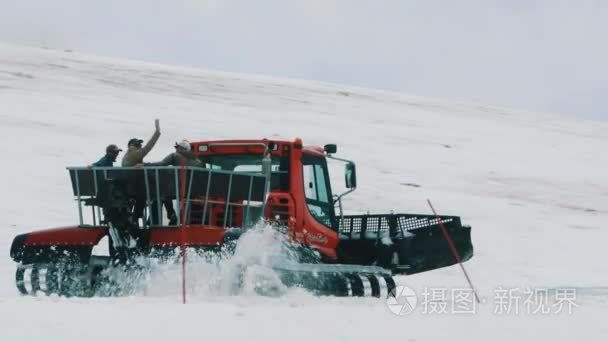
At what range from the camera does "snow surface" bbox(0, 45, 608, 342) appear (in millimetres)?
6898

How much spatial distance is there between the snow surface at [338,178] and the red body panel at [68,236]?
36.3 inches

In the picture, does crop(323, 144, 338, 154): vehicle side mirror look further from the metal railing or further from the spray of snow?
the spray of snow

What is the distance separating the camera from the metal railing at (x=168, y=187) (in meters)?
9.02

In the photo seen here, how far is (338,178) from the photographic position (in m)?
21.8

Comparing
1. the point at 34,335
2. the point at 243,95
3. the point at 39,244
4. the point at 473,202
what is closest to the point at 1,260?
the point at 39,244

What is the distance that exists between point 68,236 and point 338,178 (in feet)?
42.0

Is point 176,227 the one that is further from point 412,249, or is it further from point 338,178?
point 338,178

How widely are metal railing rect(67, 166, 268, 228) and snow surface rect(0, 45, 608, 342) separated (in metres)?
0.70

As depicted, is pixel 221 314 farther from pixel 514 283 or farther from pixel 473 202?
pixel 473 202

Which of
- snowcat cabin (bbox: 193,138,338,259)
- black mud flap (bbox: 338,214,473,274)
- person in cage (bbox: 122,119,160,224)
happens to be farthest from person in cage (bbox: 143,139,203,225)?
black mud flap (bbox: 338,214,473,274)

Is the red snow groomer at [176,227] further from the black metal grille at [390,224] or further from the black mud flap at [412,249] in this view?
the black metal grille at [390,224]

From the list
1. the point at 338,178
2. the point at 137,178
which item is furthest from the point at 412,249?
the point at 338,178

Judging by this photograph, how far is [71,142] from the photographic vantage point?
22172 mm

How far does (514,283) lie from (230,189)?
5988 millimetres
